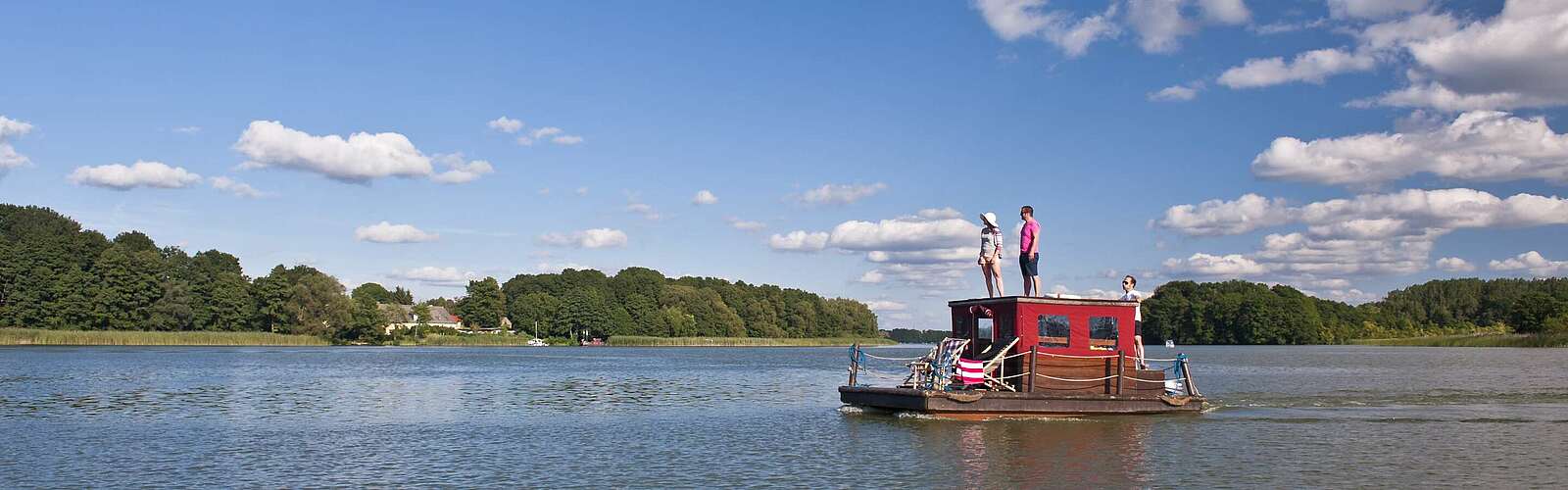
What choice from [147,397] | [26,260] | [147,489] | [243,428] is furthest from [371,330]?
[147,489]

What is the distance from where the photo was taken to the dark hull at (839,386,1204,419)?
93.8 feet

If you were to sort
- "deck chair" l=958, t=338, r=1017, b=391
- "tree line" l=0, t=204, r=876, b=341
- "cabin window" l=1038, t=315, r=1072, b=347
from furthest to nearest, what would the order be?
"tree line" l=0, t=204, r=876, b=341
"cabin window" l=1038, t=315, r=1072, b=347
"deck chair" l=958, t=338, r=1017, b=391

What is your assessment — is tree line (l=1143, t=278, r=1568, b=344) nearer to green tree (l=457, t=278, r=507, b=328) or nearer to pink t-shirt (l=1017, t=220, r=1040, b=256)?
green tree (l=457, t=278, r=507, b=328)

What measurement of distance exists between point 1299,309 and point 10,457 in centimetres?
18052

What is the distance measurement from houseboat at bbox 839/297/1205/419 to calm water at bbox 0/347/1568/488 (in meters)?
0.55

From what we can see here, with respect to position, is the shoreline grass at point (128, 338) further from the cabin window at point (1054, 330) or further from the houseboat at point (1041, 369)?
the cabin window at point (1054, 330)

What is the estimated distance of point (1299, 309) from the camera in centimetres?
17938

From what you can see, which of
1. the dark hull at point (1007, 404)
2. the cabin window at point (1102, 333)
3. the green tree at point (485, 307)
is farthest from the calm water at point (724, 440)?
the green tree at point (485, 307)

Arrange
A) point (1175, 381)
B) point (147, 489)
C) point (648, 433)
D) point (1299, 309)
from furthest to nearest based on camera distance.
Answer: point (1299, 309), point (1175, 381), point (648, 433), point (147, 489)

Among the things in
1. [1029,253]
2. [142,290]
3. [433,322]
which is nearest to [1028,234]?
[1029,253]

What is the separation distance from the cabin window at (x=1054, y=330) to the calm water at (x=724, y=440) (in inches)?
77.0

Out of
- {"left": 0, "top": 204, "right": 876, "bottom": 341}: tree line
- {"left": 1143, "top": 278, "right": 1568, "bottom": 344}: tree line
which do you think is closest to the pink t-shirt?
{"left": 0, "top": 204, "right": 876, "bottom": 341}: tree line

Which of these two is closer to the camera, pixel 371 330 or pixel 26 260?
pixel 26 260

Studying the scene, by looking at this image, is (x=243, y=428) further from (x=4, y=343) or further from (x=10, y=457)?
(x=4, y=343)
